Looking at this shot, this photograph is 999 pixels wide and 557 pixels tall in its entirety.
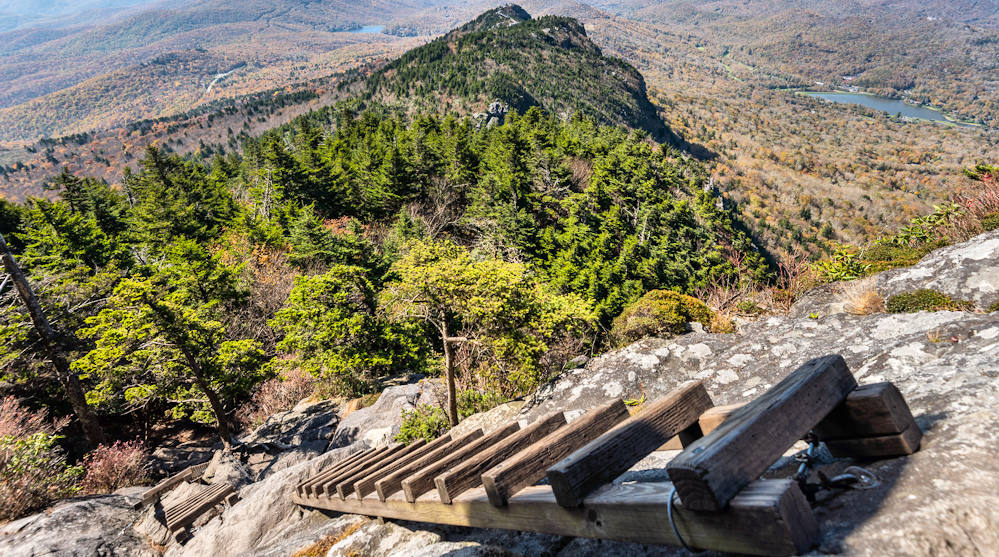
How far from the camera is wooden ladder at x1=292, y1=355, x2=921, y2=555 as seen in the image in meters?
1.29

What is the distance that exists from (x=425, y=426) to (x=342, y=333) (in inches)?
367

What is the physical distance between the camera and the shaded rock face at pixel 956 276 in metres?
5.71

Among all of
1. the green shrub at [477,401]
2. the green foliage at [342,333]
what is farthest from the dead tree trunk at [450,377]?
the green foliage at [342,333]

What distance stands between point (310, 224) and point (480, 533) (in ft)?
64.8

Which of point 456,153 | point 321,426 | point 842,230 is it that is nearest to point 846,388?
point 321,426

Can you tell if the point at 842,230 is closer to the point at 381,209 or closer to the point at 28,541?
the point at 381,209

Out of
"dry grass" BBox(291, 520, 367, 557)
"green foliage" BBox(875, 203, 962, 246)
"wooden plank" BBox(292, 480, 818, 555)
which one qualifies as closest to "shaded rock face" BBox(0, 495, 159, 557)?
"dry grass" BBox(291, 520, 367, 557)

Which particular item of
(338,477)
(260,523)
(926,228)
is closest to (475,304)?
(338,477)

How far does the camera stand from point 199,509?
24.4 ft

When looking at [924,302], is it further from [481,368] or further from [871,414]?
[481,368]

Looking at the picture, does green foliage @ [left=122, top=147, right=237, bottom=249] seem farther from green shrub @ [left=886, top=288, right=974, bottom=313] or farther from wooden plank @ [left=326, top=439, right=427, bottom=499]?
green shrub @ [left=886, top=288, right=974, bottom=313]

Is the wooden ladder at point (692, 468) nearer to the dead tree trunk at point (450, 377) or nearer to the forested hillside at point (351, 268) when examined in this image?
the dead tree trunk at point (450, 377)

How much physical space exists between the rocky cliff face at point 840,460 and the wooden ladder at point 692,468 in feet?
0.65

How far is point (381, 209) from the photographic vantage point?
31.7 m
